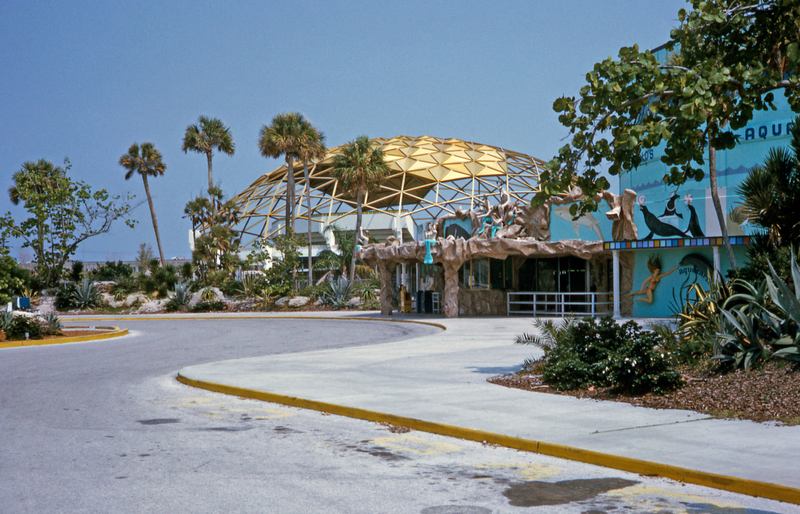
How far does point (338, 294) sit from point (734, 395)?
33.1m

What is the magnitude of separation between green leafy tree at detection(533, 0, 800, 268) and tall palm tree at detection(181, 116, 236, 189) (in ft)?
152

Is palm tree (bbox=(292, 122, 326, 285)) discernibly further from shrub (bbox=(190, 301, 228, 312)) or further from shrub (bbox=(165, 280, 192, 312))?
shrub (bbox=(165, 280, 192, 312))

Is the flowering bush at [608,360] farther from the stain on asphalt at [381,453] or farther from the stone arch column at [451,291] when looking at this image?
Answer: the stone arch column at [451,291]

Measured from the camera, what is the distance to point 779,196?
11828 mm

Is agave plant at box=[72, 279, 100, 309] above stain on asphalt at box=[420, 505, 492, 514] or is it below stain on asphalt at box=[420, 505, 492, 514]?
above

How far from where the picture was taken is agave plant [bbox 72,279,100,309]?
1694 inches

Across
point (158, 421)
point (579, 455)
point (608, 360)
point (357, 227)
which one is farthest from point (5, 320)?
point (357, 227)

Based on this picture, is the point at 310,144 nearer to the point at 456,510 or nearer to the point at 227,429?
the point at 227,429

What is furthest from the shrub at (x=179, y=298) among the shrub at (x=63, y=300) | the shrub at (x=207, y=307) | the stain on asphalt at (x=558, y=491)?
the stain on asphalt at (x=558, y=491)

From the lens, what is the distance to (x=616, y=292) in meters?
26.1

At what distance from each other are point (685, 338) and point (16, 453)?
9.47 metres

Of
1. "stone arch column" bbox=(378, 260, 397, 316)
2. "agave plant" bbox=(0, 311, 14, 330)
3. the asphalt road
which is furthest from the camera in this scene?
"stone arch column" bbox=(378, 260, 397, 316)

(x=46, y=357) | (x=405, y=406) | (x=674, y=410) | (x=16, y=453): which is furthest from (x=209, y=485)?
(x=46, y=357)

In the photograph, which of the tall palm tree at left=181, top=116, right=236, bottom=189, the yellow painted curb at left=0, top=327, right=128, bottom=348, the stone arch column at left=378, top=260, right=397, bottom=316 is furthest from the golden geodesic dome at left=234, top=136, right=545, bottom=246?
the yellow painted curb at left=0, top=327, right=128, bottom=348
